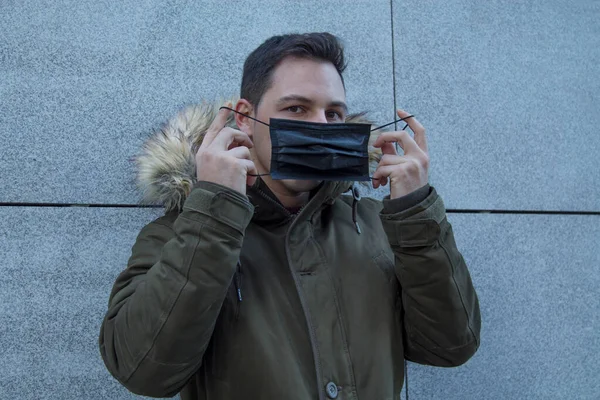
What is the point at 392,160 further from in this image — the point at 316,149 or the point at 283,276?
the point at 283,276

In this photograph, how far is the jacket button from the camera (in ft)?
5.35

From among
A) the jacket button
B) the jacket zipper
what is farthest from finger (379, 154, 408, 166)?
the jacket button

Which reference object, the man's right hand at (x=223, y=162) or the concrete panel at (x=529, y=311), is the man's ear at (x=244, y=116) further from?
the concrete panel at (x=529, y=311)

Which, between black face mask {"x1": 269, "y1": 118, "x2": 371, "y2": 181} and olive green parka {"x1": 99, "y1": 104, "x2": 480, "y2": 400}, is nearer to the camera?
olive green parka {"x1": 99, "y1": 104, "x2": 480, "y2": 400}

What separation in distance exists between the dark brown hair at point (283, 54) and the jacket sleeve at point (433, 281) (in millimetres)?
671

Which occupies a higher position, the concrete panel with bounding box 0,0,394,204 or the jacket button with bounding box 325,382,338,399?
the concrete panel with bounding box 0,0,394,204

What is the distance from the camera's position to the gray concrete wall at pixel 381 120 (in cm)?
237

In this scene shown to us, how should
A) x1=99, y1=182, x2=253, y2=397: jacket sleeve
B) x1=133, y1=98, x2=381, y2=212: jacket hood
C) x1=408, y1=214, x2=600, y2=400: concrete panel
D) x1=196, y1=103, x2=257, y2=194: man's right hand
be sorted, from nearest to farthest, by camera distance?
x1=99, y1=182, x2=253, y2=397: jacket sleeve
x1=196, y1=103, x2=257, y2=194: man's right hand
x1=133, y1=98, x2=381, y2=212: jacket hood
x1=408, y1=214, x2=600, y2=400: concrete panel

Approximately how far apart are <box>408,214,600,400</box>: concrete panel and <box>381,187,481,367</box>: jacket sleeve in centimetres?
101

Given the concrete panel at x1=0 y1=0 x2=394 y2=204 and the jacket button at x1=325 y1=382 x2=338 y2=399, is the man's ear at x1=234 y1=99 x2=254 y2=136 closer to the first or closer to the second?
the concrete panel at x1=0 y1=0 x2=394 y2=204

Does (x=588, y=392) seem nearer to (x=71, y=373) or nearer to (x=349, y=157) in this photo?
(x=349, y=157)

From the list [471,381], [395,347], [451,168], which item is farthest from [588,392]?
[395,347]

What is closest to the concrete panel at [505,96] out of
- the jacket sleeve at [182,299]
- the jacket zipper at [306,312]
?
the jacket zipper at [306,312]

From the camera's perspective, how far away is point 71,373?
237cm
